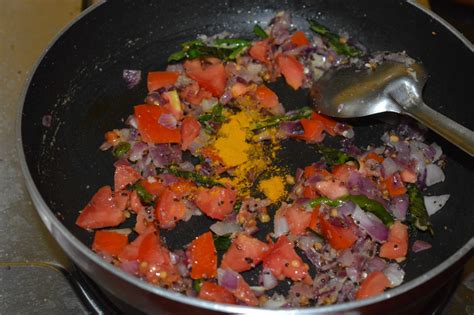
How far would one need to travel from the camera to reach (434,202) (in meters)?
1.48

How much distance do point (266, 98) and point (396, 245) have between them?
0.49m

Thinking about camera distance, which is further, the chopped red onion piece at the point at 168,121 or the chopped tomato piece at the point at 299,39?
the chopped tomato piece at the point at 299,39

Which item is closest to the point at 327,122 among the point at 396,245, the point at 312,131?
the point at 312,131

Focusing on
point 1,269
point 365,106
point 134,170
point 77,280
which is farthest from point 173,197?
point 365,106

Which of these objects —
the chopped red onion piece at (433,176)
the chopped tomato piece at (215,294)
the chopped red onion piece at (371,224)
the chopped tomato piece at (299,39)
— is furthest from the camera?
→ the chopped tomato piece at (299,39)

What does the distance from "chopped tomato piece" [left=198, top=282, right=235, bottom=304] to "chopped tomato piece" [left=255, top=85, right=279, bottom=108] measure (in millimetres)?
518

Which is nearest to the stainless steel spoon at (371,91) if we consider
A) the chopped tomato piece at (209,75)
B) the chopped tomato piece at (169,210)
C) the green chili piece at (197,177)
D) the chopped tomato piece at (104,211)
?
the chopped tomato piece at (209,75)

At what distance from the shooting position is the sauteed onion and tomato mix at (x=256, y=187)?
Result: 4.42 feet

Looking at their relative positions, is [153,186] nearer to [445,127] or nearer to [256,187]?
[256,187]

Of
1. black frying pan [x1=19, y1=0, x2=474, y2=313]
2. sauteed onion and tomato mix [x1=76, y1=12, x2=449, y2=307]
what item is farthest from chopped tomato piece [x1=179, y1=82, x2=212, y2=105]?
black frying pan [x1=19, y1=0, x2=474, y2=313]

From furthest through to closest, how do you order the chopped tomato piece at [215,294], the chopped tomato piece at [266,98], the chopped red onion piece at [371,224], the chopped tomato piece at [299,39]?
the chopped tomato piece at [299,39] < the chopped tomato piece at [266,98] < the chopped red onion piece at [371,224] < the chopped tomato piece at [215,294]

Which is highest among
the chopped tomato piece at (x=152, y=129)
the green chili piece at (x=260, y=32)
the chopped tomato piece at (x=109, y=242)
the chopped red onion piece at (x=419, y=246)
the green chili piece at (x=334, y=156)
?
the green chili piece at (x=260, y=32)

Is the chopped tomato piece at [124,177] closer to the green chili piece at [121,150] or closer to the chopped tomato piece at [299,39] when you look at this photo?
the green chili piece at [121,150]

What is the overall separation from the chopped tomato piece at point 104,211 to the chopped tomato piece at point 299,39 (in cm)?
63
